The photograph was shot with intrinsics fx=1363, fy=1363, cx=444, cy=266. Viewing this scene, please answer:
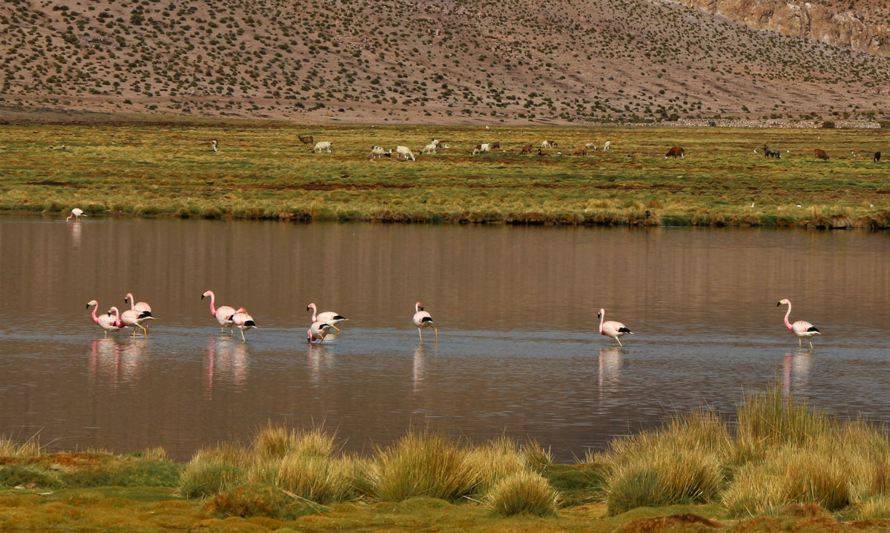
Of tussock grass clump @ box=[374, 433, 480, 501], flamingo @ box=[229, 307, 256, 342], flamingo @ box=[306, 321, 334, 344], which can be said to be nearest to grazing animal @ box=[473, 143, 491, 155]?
flamingo @ box=[306, 321, 334, 344]

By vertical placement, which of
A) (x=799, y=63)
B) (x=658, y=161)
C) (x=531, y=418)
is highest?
(x=799, y=63)

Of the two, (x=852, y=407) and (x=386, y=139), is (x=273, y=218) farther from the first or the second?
(x=386, y=139)

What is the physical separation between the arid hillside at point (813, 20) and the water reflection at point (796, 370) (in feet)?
532

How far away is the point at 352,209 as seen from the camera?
49.6m

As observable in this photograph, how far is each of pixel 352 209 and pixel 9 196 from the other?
43.8ft

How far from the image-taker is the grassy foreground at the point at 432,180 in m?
49.5

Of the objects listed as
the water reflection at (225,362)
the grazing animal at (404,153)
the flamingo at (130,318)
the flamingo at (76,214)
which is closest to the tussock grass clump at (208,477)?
the water reflection at (225,362)

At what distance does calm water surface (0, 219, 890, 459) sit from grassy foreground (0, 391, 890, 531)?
6.32 ft

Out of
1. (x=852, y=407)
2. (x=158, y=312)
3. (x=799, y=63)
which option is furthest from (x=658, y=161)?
(x=799, y=63)

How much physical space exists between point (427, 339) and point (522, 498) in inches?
467

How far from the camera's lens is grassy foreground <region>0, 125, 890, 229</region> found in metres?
49.5

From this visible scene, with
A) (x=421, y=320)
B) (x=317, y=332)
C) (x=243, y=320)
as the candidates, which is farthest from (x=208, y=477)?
(x=421, y=320)

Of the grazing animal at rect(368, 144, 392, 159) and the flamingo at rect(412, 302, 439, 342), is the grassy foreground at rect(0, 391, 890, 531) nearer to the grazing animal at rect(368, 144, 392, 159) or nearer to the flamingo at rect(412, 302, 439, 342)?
the flamingo at rect(412, 302, 439, 342)

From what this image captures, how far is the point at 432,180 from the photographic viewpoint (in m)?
61.9
